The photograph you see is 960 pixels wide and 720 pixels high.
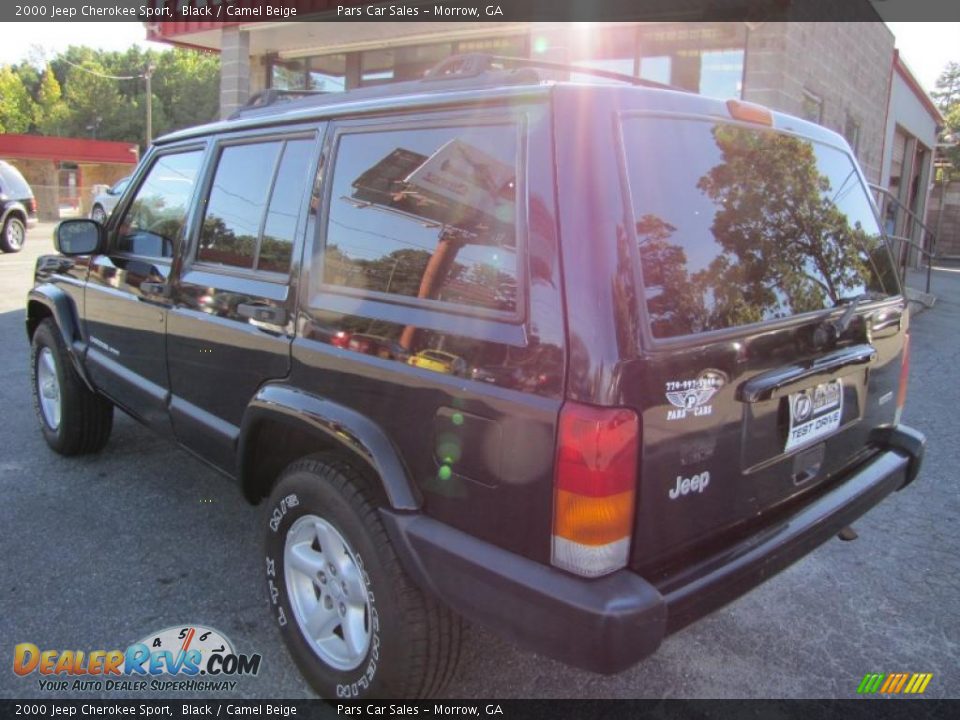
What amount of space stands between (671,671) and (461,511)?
1.23 m

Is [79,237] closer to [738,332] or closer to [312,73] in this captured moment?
[738,332]

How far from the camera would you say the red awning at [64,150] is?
33.8 metres

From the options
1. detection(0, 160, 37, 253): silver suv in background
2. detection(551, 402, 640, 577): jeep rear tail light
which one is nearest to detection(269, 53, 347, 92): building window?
detection(0, 160, 37, 253): silver suv in background

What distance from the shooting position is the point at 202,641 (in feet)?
9.04

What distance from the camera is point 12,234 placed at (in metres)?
15.8

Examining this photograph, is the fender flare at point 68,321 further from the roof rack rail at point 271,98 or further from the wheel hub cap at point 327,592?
the wheel hub cap at point 327,592

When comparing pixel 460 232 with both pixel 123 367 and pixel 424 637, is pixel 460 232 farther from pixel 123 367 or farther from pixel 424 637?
pixel 123 367

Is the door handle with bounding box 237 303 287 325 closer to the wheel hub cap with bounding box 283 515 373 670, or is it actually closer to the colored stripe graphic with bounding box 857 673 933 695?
the wheel hub cap with bounding box 283 515 373 670

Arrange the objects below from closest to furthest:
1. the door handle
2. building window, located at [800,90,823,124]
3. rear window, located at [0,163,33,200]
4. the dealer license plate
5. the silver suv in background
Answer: the dealer license plate < the door handle < building window, located at [800,90,823,124] < the silver suv in background < rear window, located at [0,163,33,200]

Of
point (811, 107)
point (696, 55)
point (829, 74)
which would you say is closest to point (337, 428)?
point (696, 55)

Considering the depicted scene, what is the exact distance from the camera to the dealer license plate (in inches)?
89.2

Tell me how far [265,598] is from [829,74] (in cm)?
996

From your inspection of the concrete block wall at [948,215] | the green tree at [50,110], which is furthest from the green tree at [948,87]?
the green tree at [50,110]

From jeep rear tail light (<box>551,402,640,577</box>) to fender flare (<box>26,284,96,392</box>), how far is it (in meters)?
3.23
